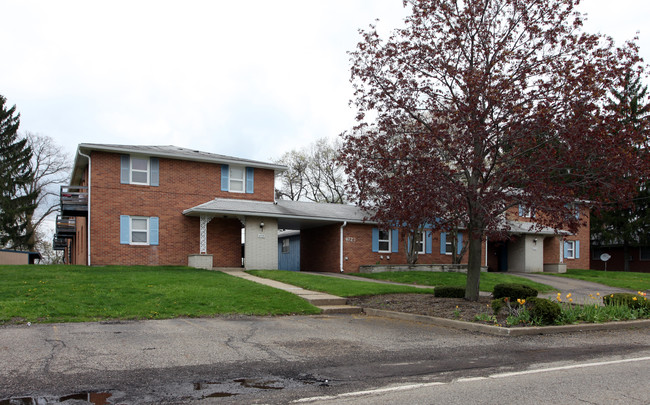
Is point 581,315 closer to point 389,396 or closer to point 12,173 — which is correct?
point 389,396

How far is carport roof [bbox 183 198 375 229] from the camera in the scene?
23719mm

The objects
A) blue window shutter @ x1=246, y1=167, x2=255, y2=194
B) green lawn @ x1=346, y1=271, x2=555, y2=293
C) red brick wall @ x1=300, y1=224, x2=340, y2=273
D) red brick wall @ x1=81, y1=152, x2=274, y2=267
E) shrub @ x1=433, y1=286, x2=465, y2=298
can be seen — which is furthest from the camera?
red brick wall @ x1=300, y1=224, x2=340, y2=273

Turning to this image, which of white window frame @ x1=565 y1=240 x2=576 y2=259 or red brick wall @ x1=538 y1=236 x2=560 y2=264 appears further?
white window frame @ x1=565 y1=240 x2=576 y2=259

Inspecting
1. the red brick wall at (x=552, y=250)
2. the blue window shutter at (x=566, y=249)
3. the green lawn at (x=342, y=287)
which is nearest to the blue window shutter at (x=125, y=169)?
the green lawn at (x=342, y=287)

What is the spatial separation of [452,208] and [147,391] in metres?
9.27

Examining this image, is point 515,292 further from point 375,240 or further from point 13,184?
point 13,184

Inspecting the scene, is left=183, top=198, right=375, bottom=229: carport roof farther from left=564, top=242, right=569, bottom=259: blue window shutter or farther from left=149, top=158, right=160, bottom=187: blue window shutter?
left=564, top=242, right=569, bottom=259: blue window shutter

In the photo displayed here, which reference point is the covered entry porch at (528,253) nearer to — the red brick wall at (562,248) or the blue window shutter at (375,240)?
the red brick wall at (562,248)

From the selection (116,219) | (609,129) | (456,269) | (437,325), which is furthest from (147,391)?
(456,269)

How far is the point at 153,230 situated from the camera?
23984 mm

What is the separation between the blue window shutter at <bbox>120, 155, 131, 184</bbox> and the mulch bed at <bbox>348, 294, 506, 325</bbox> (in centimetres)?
1355

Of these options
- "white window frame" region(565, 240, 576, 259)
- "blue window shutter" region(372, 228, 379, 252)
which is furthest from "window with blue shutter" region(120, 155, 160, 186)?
"white window frame" region(565, 240, 576, 259)

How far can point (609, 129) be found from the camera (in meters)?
12.2

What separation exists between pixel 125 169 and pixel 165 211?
2.62m
